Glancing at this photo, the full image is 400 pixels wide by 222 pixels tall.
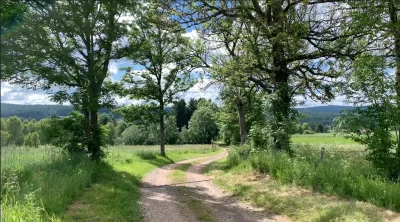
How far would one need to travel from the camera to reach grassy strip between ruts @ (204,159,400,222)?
6.99 meters

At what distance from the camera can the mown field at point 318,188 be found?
287 inches

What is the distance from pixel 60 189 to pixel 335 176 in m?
8.04

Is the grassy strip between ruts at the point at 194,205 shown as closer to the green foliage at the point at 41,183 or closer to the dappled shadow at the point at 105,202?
the dappled shadow at the point at 105,202

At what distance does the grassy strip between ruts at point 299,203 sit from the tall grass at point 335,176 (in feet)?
1.11

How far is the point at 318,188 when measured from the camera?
9.61 meters

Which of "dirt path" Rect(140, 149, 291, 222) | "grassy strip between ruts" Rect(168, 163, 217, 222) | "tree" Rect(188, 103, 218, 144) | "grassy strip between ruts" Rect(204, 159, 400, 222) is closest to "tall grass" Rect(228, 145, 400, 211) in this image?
"grassy strip between ruts" Rect(204, 159, 400, 222)

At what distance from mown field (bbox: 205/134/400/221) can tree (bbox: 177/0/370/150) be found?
7.18 ft

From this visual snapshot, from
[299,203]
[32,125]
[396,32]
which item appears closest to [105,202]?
[299,203]

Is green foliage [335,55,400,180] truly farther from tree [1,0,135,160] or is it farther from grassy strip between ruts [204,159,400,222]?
tree [1,0,135,160]

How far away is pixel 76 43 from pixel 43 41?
64.9 inches

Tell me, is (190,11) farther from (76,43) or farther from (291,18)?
(76,43)

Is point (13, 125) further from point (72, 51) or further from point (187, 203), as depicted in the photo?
point (72, 51)

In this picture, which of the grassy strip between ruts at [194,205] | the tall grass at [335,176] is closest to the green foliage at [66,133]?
the grassy strip between ruts at [194,205]

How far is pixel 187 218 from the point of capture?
7.96m
